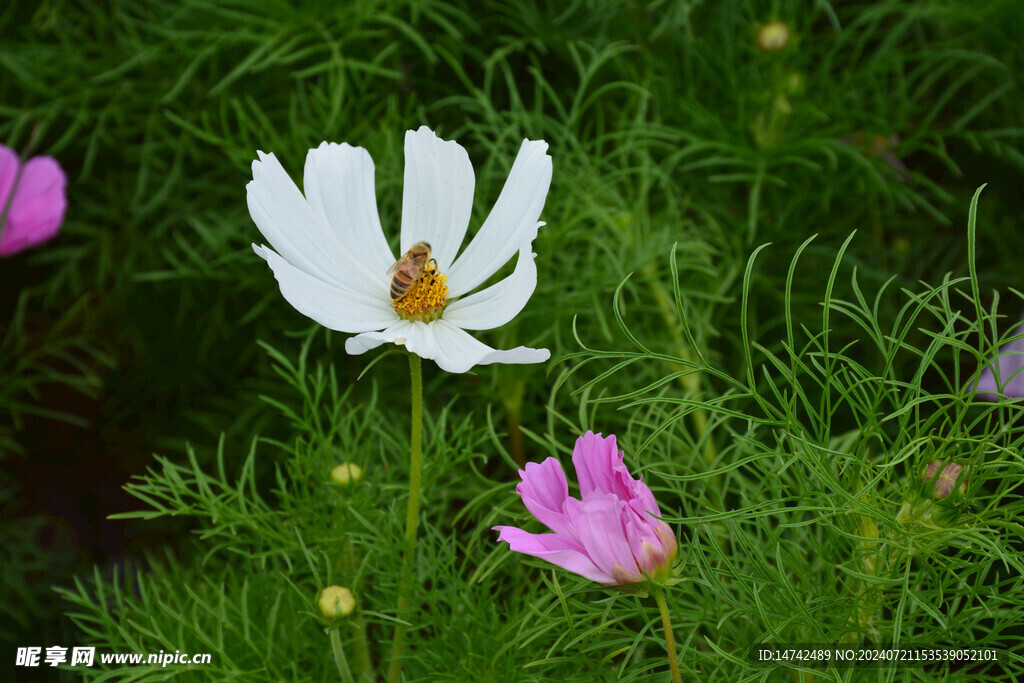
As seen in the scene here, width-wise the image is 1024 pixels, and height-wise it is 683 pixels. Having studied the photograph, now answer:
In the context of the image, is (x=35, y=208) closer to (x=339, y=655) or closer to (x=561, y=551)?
(x=339, y=655)

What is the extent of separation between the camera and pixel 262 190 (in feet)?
1.39

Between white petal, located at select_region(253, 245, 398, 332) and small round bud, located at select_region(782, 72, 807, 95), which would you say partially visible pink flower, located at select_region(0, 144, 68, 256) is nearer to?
white petal, located at select_region(253, 245, 398, 332)

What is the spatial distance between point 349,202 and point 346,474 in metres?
0.18

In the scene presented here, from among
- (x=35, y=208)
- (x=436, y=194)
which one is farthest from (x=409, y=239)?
(x=35, y=208)

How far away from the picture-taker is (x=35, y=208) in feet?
2.70

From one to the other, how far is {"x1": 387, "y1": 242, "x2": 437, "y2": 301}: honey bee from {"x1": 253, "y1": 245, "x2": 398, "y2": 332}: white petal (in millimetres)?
14

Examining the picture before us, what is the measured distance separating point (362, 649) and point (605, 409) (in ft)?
1.01

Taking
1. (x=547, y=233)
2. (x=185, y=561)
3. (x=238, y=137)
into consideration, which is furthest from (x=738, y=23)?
(x=185, y=561)

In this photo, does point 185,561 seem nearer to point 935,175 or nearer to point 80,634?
point 80,634

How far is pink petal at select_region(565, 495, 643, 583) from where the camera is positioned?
1.26ft

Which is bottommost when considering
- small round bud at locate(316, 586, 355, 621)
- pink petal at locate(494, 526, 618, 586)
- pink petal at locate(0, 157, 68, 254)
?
small round bud at locate(316, 586, 355, 621)

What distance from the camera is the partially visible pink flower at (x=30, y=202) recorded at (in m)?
0.81

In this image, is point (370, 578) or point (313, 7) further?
point (313, 7)

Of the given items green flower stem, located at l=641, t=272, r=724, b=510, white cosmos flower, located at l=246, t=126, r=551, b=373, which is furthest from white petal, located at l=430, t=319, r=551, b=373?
green flower stem, located at l=641, t=272, r=724, b=510
